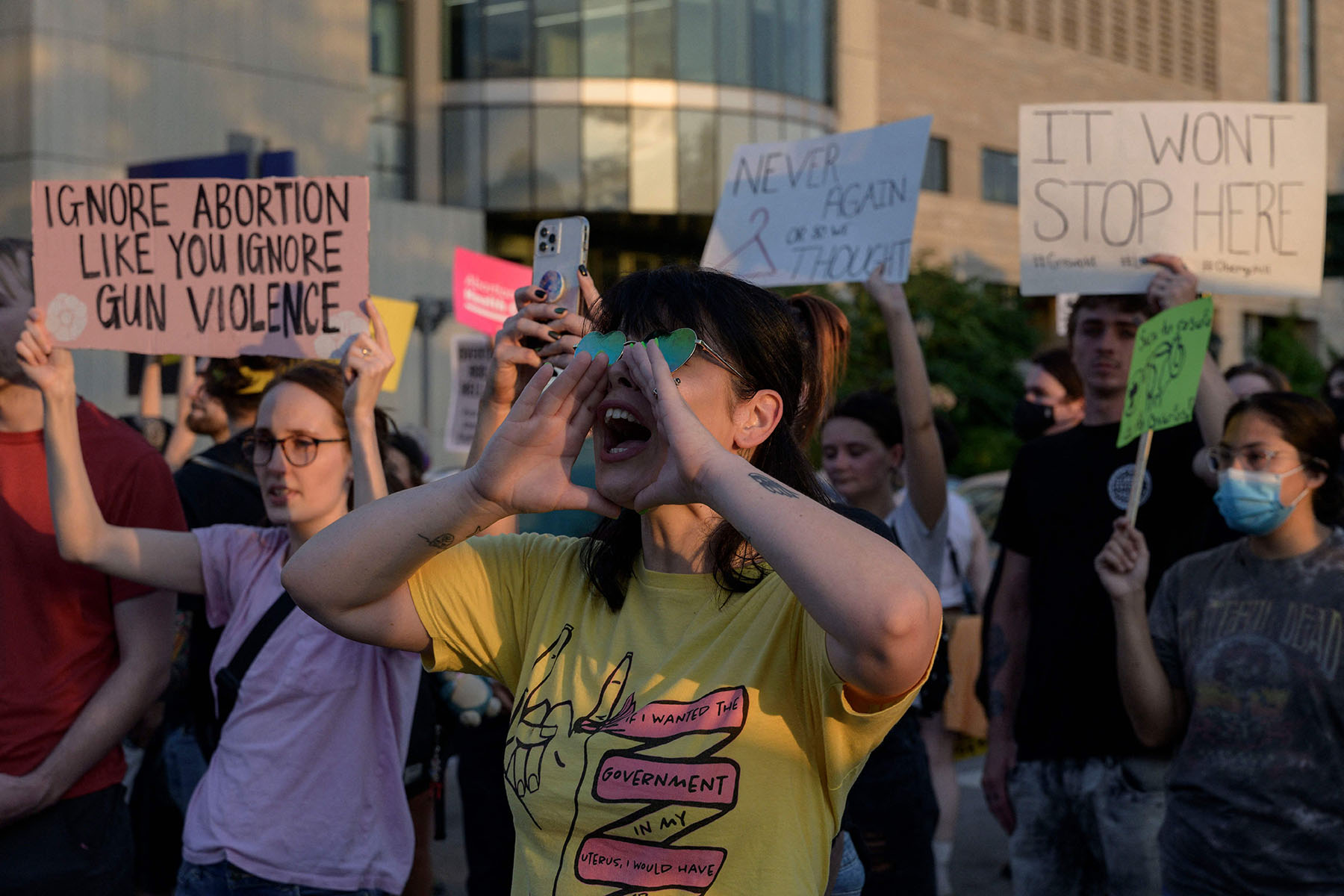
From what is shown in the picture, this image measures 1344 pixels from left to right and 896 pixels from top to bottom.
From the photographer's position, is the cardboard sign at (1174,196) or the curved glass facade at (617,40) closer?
the cardboard sign at (1174,196)

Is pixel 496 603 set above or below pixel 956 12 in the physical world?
below

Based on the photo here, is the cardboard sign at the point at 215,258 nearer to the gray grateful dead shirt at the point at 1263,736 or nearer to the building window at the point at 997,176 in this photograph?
the gray grateful dead shirt at the point at 1263,736

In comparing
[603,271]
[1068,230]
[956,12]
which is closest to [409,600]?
[1068,230]

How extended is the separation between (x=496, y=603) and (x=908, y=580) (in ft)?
2.69

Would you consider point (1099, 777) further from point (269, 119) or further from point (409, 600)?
point (269, 119)

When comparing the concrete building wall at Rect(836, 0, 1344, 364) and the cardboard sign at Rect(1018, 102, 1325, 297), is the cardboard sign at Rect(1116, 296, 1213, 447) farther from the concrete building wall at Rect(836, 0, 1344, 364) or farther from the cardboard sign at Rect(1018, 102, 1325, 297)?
the concrete building wall at Rect(836, 0, 1344, 364)

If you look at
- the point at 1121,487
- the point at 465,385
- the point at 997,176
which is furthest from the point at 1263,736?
the point at 997,176

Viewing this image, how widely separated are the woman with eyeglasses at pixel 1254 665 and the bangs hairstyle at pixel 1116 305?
70cm

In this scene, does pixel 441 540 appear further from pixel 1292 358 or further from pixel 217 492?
pixel 1292 358

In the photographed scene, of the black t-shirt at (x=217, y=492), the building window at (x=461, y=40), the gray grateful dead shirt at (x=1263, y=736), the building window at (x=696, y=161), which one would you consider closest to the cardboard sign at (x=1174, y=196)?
the gray grateful dead shirt at (x=1263, y=736)

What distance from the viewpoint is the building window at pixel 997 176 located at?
3416cm

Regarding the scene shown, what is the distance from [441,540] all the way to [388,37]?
28.3m

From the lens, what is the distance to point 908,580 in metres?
2.05

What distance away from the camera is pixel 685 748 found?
2229 mm
